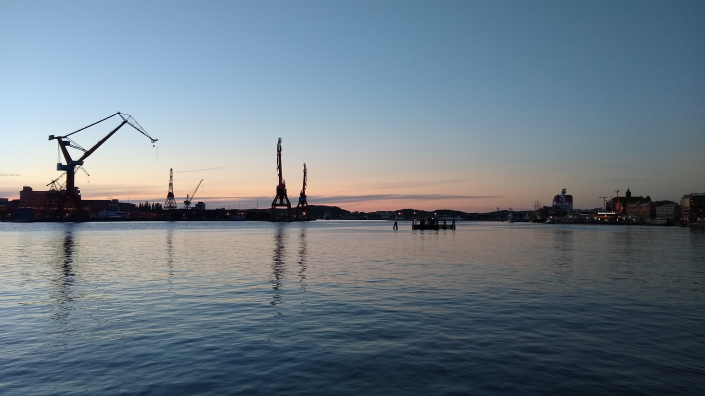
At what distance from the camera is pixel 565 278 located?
25.1m

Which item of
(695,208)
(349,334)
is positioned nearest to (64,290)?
(349,334)

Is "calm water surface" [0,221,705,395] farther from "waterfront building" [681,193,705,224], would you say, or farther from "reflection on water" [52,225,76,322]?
"waterfront building" [681,193,705,224]

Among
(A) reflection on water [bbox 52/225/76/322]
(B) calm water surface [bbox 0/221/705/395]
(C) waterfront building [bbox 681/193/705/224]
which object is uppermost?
(C) waterfront building [bbox 681/193/705/224]

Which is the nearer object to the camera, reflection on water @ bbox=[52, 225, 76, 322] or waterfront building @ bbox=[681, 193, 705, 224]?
reflection on water @ bbox=[52, 225, 76, 322]

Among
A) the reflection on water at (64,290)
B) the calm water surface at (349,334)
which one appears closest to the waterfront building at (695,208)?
the calm water surface at (349,334)

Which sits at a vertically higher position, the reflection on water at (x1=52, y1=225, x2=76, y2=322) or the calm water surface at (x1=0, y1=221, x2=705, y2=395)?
the reflection on water at (x1=52, y1=225, x2=76, y2=322)

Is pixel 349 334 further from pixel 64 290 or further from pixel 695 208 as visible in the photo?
pixel 695 208

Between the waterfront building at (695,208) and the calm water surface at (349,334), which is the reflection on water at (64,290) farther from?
the waterfront building at (695,208)

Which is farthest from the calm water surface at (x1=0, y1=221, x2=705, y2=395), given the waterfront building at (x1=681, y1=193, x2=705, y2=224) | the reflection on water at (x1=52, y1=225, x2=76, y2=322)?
the waterfront building at (x1=681, y1=193, x2=705, y2=224)

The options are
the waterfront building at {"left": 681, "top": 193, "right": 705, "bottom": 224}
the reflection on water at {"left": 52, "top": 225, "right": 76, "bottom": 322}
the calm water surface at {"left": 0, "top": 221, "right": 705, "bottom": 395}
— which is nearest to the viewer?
the calm water surface at {"left": 0, "top": 221, "right": 705, "bottom": 395}

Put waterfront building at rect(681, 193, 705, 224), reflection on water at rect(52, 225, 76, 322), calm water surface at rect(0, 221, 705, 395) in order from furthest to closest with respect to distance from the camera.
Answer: waterfront building at rect(681, 193, 705, 224) → reflection on water at rect(52, 225, 76, 322) → calm water surface at rect(0, 221, 705, 395)

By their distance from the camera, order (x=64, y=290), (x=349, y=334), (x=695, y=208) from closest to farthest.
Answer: (x=349, y=334) < (x=64, y=290) < (x=695, y=208)

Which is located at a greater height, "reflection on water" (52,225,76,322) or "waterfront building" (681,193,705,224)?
"waterfront building" (681,193,705,224)

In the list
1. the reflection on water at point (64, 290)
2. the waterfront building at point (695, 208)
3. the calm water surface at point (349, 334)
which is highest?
the waterfront building at point (695, 208)
